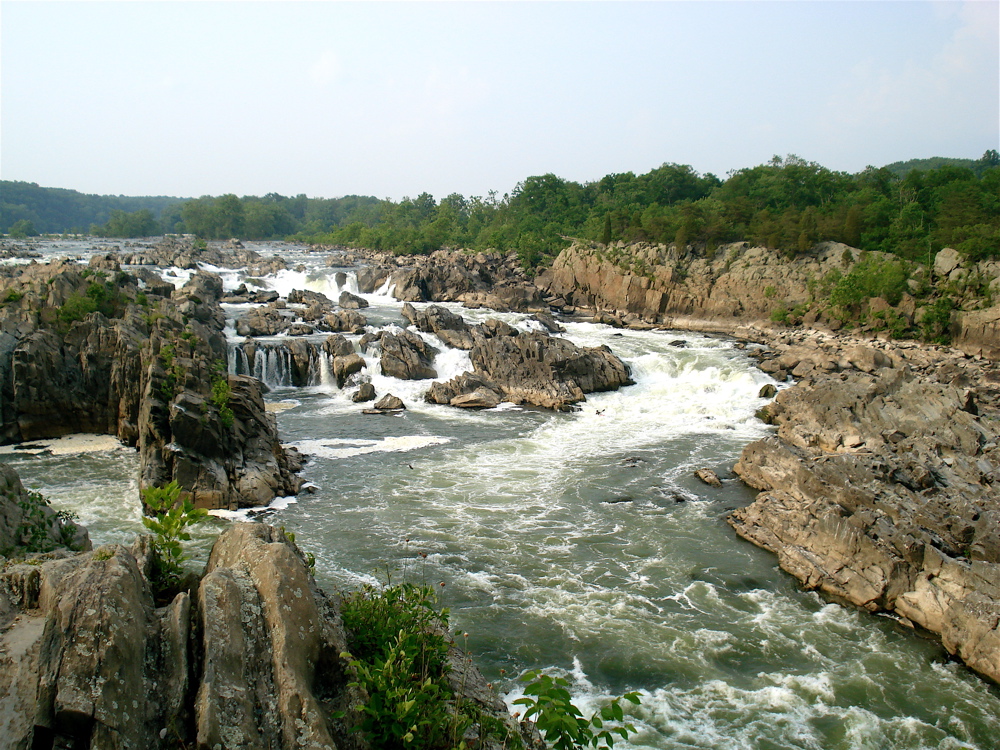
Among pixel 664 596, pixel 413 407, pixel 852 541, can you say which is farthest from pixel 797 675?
pixel 413 407

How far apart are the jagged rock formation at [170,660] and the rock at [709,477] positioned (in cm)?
1470

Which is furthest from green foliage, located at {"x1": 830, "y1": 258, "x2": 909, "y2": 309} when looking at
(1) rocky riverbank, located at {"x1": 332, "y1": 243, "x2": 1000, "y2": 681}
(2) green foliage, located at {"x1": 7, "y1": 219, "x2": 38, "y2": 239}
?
(2) green foliage, located at {"x1": 7, "y1": 219, "x2": 38, "y2": 239}

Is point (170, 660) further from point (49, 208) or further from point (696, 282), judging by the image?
point (49, 208)

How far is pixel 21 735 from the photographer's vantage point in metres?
3.83

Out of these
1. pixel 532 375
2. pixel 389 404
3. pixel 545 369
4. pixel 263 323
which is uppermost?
pixel 263 323

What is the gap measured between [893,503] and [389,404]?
17911mm

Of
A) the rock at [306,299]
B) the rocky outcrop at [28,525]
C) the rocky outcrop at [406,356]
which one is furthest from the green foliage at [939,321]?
the rocky outcrop at [28,525]

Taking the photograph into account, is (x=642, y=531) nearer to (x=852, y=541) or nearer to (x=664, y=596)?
(x=664, y=596)

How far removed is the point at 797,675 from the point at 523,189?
8472 centimetres

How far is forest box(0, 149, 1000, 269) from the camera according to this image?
43.2 m

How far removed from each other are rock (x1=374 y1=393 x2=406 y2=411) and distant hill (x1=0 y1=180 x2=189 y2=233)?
5043 inches

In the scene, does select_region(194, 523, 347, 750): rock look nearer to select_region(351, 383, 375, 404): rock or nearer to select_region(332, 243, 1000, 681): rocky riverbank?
select_region(332, 243, 1000, 681): rocky riverbank

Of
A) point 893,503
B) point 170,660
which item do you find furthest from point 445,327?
point 170,660

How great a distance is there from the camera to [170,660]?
4.73 meters
